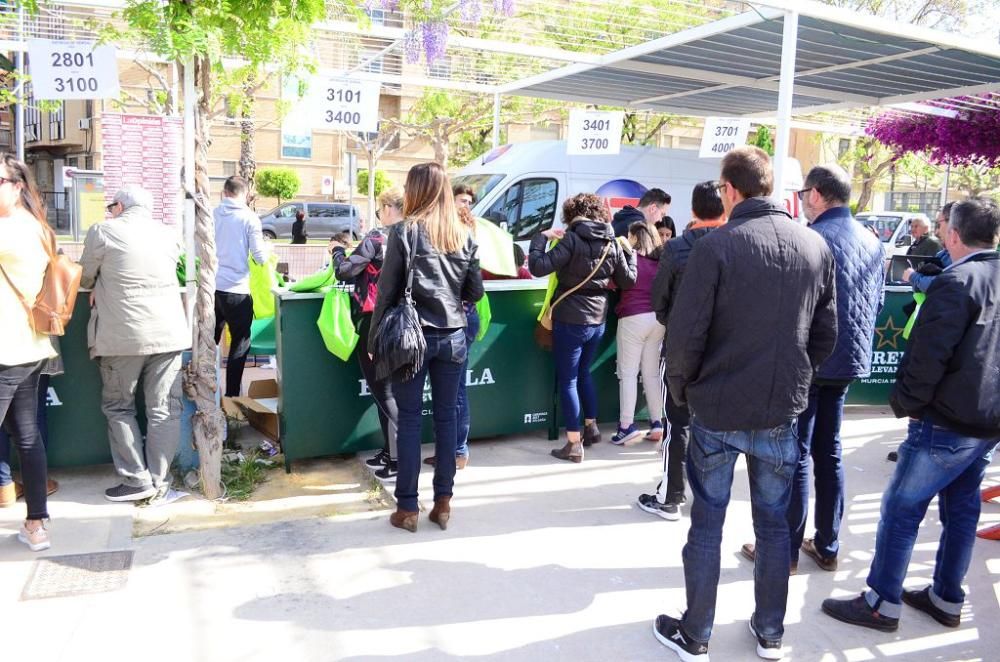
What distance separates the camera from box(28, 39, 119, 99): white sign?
19.5ft

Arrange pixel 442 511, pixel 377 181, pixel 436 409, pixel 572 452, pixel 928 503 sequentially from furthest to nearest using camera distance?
pixel 377 181 < pixel 572 452 < pixel 442 511 < pixel 436 409 < pixel 928 503

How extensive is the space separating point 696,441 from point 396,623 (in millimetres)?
1488

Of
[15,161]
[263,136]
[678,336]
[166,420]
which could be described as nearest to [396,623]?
[678,336]

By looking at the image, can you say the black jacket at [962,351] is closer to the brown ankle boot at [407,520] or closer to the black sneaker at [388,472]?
the brown ankle boot at [407,520]

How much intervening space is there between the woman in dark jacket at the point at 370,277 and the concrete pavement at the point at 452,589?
636 mm

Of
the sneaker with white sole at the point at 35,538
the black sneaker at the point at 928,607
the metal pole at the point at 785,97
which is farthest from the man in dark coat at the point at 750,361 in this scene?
the metal pole at the point at 785,97

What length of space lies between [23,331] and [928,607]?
14.3 ft

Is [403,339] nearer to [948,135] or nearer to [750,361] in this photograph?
[750,361]

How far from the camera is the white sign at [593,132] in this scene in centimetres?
981


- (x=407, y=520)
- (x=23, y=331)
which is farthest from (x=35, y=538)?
(x=407, y=520)

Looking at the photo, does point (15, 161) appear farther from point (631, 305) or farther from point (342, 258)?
point (631, 305)

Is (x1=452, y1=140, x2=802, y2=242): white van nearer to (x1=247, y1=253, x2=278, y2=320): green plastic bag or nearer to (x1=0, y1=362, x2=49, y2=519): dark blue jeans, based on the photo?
(x1=247, y1=253, x2=278, y2=320): green plastic bag

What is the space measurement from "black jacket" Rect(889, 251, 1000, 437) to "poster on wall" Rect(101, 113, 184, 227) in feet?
13.6

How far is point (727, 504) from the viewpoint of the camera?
3.29 m
